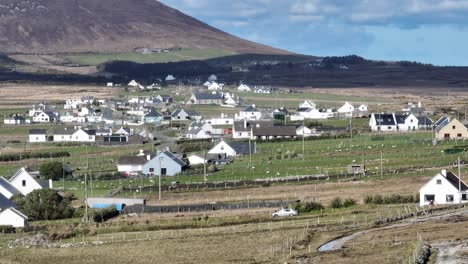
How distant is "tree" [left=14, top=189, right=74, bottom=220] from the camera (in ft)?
138

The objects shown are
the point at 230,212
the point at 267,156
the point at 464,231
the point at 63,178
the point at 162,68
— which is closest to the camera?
the point at 464,231

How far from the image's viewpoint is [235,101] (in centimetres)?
11125

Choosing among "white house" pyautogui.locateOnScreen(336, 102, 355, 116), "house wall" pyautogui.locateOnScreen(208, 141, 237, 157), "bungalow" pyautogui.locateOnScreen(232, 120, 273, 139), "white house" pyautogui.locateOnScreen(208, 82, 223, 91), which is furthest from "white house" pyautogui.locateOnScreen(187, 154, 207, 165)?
"white house" pyautogui.locateOnScreen(208, 82, 223, 91)

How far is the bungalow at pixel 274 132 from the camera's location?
2827 inches

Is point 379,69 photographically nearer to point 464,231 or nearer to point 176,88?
point 176,88

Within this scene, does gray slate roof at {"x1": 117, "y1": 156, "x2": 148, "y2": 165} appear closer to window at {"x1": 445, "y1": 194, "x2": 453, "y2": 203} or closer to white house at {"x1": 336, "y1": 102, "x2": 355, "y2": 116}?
window at {"x1": 445, "y1": 194, "x2": 453, "y2": 203}

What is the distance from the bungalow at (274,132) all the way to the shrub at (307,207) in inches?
1200

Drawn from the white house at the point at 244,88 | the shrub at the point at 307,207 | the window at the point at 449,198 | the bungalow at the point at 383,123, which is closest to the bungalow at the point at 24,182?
the shrub at the point at 307,207

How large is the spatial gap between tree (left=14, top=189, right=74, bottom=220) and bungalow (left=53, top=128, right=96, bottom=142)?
33.8m

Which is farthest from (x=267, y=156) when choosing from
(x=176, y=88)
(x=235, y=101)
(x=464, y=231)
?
(x=176, y=88)

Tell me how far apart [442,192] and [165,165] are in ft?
62.9

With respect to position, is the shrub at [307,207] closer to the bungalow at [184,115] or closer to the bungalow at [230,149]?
the bungalow at [230,149]

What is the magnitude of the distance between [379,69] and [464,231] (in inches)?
6036

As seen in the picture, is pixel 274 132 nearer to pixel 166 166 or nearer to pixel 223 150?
pixel 223 150
